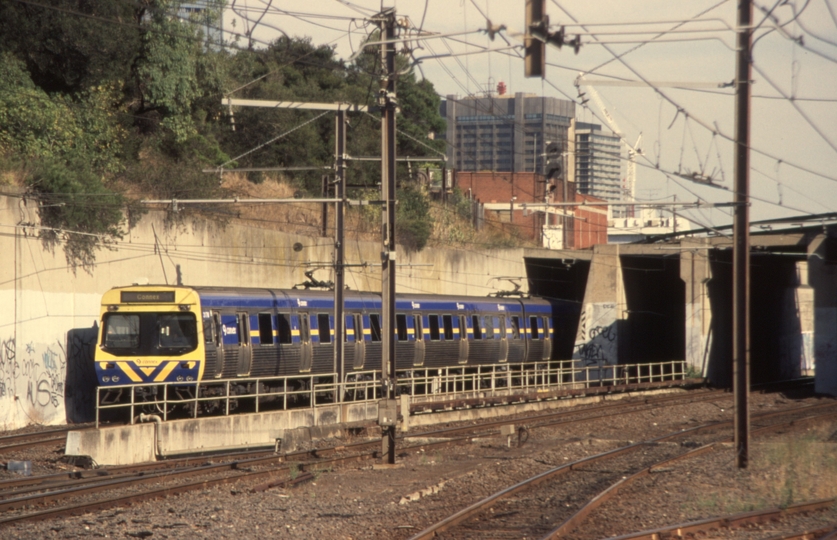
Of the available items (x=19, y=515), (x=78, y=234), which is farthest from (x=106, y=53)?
(x=19, y=515)

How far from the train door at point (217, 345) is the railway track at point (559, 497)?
9.80 meters

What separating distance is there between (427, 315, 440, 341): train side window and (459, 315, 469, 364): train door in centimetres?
144

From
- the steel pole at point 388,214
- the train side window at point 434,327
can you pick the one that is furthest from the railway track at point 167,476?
the train side window at point 434,327

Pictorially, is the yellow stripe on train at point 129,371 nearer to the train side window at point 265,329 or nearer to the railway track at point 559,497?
the train side window at point 265,329

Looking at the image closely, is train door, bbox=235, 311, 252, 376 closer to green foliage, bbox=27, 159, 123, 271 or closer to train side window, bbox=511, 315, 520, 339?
green foliage, bbox=27, 159, 123, 271

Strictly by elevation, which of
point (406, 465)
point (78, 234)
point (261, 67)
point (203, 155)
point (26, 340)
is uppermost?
point (261, 67)

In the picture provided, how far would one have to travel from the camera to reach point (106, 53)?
1313 inches

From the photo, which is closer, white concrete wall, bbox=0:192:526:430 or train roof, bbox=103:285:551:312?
train roof, bbox=103:285:551:312

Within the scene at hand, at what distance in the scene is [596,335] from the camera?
1682 inches

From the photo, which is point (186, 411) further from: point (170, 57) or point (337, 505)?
point (170, 57)

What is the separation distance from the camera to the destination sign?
79.8 feet

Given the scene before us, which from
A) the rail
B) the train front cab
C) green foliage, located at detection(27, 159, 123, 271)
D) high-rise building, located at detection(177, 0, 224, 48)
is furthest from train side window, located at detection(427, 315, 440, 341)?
high-rise building, located at detection(177, 0, 224, 48)

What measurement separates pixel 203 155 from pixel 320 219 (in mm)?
5885

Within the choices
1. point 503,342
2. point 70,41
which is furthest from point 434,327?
point 70,41
